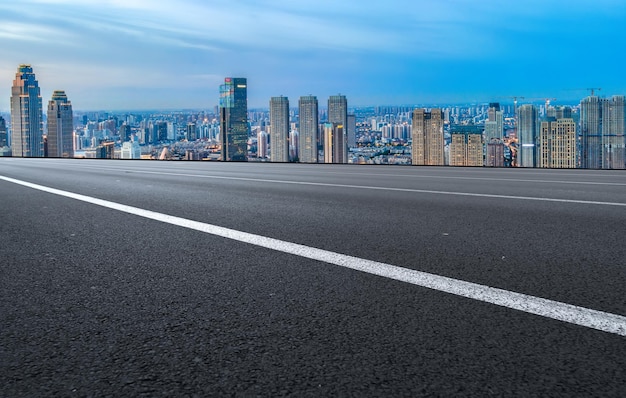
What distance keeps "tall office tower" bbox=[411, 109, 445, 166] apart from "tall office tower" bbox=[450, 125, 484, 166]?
1006mm

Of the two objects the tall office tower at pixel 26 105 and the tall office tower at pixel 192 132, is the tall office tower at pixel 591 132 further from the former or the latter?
the tall office tower at pixel 26 105

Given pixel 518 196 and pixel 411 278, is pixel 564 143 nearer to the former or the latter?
pixel 518 196

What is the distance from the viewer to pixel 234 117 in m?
63.0

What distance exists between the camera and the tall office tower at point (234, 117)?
43744 millimetres

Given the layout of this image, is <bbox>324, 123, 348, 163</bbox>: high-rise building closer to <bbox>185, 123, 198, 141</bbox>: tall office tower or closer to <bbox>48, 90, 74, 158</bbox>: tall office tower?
<bbox>185, 123, 198, 141</bbox>: tall office tower

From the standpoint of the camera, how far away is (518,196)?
882 cm

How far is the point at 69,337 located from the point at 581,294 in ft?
8.54

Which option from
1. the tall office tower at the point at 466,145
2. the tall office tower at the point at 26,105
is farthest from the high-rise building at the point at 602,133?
the tall office tower at the point at 26,105

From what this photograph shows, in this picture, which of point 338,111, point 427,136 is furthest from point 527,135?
point 338,111

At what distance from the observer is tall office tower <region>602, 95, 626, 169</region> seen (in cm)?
1816

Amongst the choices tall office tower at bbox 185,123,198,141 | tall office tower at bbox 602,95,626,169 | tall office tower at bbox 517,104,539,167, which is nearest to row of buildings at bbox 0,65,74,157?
tall office tower at bbox 185,123,198,141

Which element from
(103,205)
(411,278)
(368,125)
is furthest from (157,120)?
(411,278)

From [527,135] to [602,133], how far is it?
11.3 feet

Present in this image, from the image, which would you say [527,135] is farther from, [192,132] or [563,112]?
[192,132]
